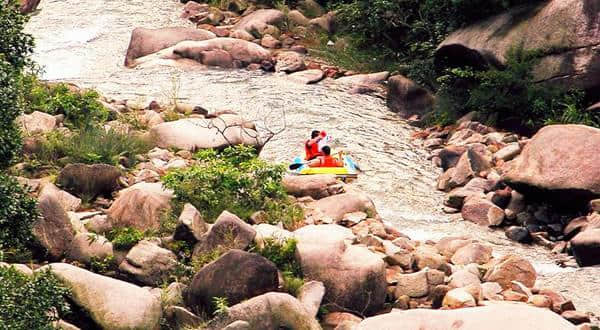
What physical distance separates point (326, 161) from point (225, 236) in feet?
15.3

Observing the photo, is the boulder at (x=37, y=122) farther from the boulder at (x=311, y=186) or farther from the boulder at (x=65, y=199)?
the boulder at (x=311, y=186)

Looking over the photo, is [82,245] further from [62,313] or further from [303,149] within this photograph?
[303,149]

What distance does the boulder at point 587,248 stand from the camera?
12195 mm

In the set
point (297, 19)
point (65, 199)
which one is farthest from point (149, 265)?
point (297, 19)

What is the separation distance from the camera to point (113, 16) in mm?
23672

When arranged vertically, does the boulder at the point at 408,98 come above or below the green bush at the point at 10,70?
below

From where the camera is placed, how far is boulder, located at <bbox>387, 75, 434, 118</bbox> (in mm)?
18875

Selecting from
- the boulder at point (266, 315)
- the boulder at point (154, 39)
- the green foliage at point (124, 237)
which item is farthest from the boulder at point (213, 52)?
the boulder at point (266, 315)

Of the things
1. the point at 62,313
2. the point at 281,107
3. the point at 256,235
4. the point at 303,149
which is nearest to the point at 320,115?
the point at 281,107

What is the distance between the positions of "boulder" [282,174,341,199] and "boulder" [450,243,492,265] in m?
2.08

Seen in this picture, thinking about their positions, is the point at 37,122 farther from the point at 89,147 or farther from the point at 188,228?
the point at 188,228

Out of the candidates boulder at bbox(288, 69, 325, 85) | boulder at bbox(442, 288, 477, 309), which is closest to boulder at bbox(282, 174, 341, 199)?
boulder at bbox(442, 288, 477, 309)

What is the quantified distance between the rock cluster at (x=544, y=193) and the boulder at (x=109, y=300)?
5.60m

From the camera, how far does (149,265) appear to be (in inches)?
394
